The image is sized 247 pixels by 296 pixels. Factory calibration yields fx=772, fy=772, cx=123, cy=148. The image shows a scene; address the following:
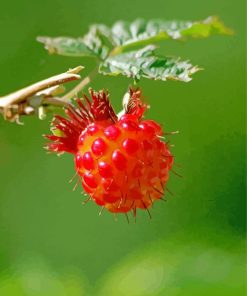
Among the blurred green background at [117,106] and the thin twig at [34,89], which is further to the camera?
the blurred green background at [117,106]

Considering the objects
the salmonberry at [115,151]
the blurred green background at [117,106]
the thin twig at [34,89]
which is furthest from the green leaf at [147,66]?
the blurred green background at [117,106]

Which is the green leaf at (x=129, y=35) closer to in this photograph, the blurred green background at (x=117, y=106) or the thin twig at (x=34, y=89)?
the thin twig at (x=34, y=89)

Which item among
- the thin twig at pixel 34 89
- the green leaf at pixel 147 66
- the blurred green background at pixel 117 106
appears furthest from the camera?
the blurred green background at pixel 117 106

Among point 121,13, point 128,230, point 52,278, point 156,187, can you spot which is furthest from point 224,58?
point 156,187

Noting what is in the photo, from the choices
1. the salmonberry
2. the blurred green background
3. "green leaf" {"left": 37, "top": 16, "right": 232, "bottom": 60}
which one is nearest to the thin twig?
the salmonberry

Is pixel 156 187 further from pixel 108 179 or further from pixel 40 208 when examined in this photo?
pixel 40 208

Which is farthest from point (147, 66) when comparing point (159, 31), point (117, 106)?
point (117, 106)
